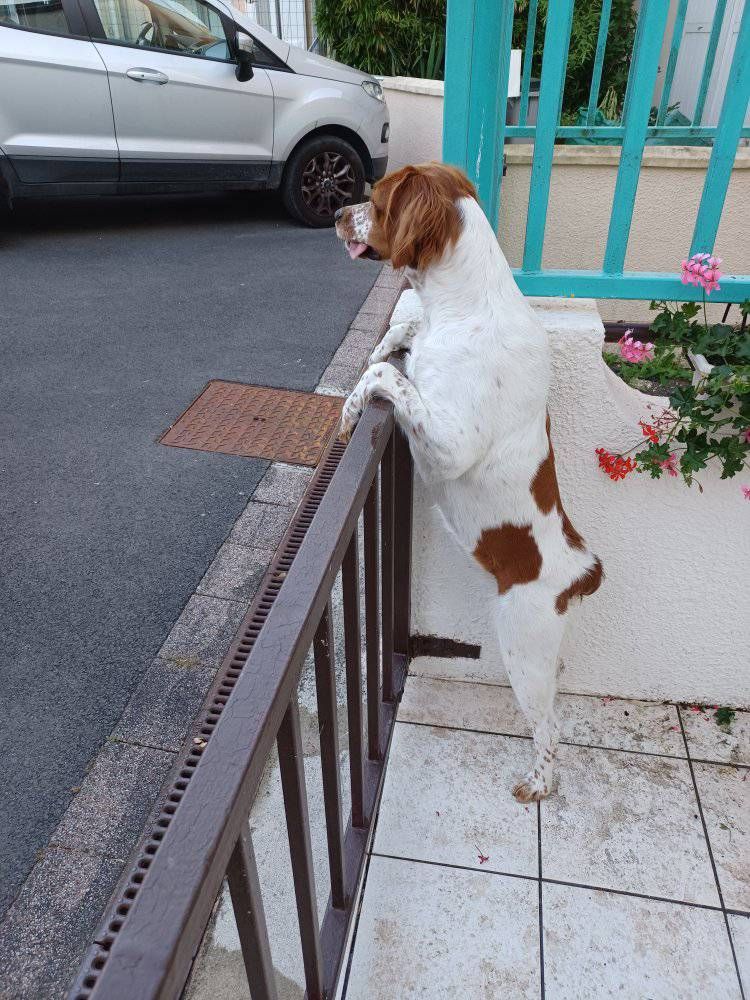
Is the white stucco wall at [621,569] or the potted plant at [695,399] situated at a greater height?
the potted plant at [695,399]

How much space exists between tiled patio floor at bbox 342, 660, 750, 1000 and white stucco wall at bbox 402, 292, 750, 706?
0.14 m

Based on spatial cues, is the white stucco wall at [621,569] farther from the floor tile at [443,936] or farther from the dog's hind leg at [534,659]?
the floor tile at [443,936]

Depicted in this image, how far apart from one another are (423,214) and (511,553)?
92 cm

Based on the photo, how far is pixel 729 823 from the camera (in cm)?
231

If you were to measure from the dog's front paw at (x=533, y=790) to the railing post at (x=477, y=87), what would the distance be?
1.75 m

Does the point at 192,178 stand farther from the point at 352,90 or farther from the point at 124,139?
the point at 352,90

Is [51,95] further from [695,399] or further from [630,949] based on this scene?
[630,949]

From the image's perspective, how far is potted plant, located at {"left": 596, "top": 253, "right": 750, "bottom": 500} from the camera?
2.06 meters

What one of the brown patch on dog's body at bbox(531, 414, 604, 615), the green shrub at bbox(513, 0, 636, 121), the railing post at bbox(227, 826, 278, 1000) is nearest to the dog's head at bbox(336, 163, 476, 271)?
the brown patch on dog's body at bbox(531, 414, 604, 615)

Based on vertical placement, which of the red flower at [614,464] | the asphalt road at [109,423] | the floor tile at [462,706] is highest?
the red flower at [614,464]

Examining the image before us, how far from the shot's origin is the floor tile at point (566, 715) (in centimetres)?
259

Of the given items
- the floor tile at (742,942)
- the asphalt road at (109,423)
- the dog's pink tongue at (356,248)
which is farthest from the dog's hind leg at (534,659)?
the asphalt road at (109,423)

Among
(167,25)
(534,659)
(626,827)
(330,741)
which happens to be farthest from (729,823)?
(167,25)

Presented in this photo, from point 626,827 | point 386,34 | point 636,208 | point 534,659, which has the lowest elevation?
point 626,827
